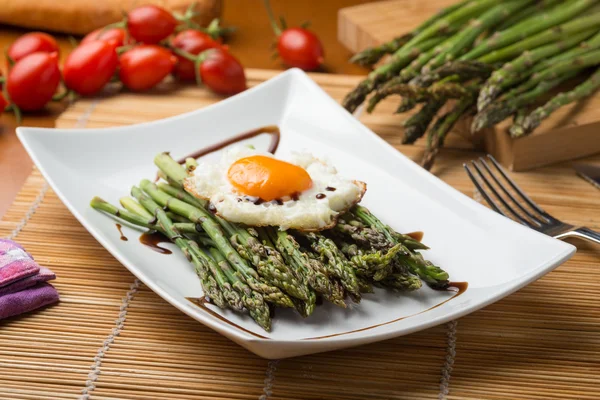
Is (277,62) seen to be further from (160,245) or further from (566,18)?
(160,245)

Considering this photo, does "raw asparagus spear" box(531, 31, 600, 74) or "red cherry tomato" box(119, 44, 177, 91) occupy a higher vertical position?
"raw asparagus spear" box(531, 31, 600, 74)

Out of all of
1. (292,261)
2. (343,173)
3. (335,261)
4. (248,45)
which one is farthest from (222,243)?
(248,45)

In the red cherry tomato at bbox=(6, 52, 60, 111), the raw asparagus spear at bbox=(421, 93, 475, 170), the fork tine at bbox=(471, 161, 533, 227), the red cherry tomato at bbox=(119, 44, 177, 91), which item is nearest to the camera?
the fork tine at bbox=(471, 161, 533, 227)

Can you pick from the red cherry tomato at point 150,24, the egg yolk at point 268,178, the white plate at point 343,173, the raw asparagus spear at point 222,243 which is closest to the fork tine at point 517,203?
the white plate at point 343,173

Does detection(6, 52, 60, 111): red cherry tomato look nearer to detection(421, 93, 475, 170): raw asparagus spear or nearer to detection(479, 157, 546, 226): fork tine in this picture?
detection(421, 93, 475, 170): raw asparagus spear

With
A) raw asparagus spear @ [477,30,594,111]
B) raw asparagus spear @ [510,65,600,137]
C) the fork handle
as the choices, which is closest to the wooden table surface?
raw asparagus spear @ [477,30,594,111]
